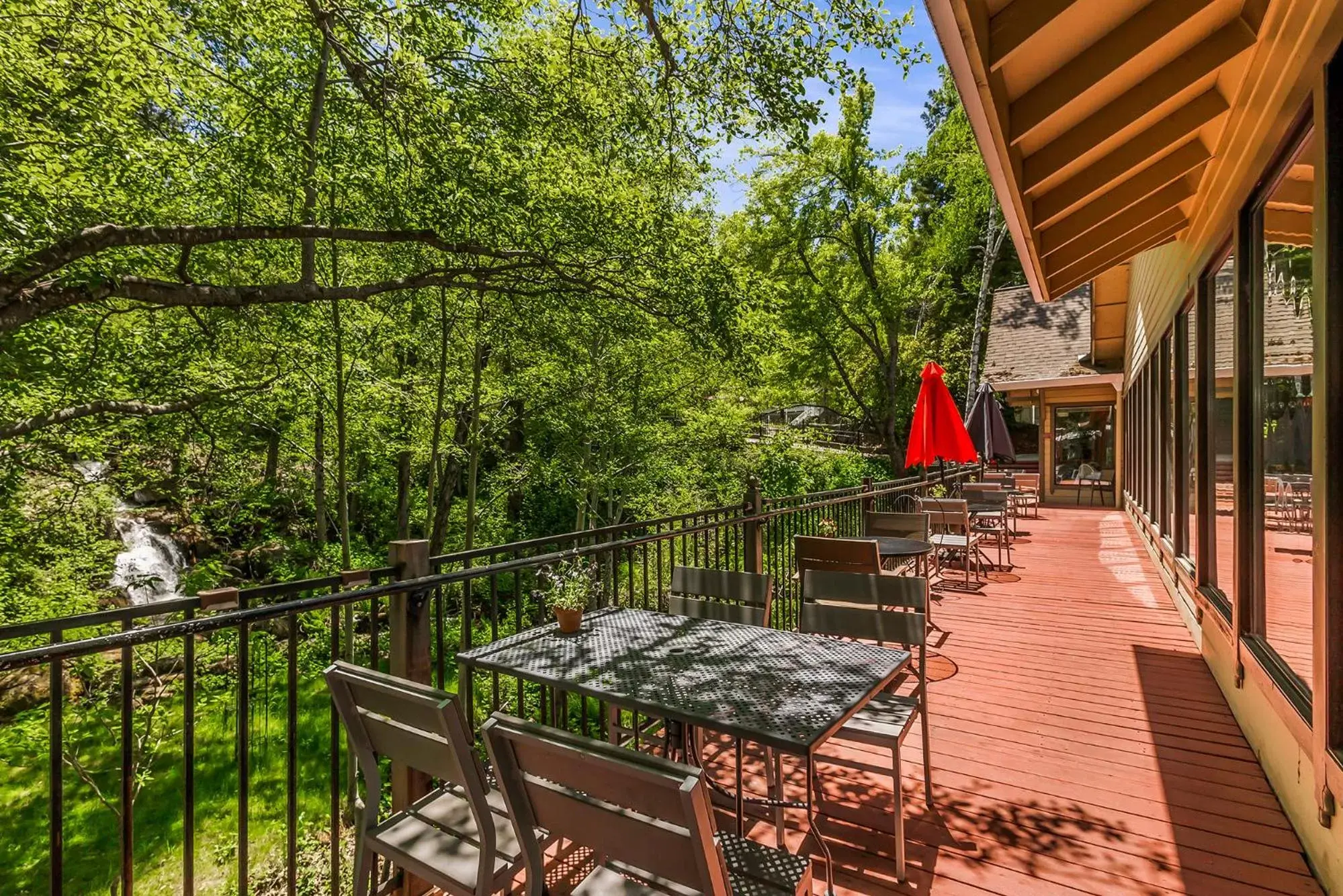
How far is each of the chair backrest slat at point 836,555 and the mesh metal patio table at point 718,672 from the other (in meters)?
1.66

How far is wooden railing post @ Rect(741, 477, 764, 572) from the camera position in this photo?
14.2 feet

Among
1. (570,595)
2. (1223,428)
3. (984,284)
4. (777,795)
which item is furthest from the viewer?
(984,284)

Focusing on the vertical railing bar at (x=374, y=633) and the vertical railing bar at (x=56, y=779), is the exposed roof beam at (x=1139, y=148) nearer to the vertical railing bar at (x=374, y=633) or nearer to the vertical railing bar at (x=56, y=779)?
the vertical railing bar at (x=374, y=633)

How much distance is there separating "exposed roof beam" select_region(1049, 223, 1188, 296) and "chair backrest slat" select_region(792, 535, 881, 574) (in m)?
3.60

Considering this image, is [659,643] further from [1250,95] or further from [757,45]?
[757,45]

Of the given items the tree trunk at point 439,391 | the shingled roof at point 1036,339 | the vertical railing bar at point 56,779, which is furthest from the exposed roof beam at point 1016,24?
the shingled roof at point 1036,339

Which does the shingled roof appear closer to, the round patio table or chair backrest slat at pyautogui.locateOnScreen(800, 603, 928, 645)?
the round patio table

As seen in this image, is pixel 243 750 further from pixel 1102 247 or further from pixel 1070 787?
pixel 1102 247

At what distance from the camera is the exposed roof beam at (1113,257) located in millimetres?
5227

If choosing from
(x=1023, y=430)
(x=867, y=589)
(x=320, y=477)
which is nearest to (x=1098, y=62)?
(x=867, y=589)

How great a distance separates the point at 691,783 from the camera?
1.13 meters

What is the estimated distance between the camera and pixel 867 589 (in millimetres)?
3121

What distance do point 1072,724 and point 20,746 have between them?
9.12 meters

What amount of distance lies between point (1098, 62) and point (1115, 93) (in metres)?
0.57
